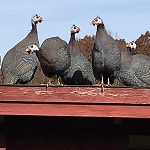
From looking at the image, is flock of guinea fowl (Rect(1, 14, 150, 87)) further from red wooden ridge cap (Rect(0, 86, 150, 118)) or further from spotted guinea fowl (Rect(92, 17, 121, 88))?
red wooden ridge cap (Rect(0, 86, 150, 118))

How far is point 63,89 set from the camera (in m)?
4.06

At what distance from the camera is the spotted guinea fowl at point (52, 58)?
5.50m

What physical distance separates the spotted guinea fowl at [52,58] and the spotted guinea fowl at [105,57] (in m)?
0.37

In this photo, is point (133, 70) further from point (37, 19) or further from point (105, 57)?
point (37, 19)

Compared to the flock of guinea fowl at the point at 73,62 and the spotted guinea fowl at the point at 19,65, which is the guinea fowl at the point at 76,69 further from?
the spotted guinea fowl at the point at 19,65

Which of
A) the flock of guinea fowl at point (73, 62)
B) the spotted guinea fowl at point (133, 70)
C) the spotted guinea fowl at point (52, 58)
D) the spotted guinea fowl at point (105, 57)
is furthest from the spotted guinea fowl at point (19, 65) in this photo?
the spotted guinea fowl at point (133, 70)

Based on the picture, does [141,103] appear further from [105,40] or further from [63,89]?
[105,40]

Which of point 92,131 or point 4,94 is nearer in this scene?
point 4,94

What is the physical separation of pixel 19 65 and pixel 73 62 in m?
0.75

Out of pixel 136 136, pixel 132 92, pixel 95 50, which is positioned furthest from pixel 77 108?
pixel 95 50

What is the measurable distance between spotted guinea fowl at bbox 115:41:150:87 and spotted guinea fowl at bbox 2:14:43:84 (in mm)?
1156

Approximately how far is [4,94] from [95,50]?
68.5 inches

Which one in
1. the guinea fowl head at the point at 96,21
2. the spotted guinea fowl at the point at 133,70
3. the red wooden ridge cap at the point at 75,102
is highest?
the guinea fowl head at the point at 96,21

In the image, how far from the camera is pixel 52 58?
557 centimetres
